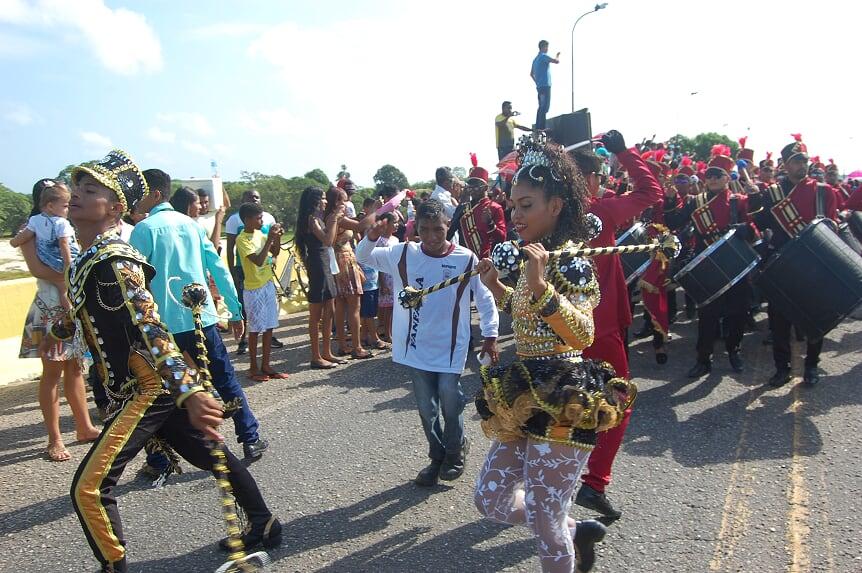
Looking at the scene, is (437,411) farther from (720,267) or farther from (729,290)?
(729,290)

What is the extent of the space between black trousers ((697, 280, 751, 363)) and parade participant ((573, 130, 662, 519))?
126 inches

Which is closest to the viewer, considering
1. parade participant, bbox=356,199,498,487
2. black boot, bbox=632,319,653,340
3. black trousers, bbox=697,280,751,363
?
parade participant, bbox=356,199,498,487

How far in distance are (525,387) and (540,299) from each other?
0.46 meters

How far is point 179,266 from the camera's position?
414cm

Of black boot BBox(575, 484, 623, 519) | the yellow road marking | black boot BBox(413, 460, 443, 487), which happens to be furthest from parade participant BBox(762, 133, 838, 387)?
black boot BBox(413, 460, 443, 487)

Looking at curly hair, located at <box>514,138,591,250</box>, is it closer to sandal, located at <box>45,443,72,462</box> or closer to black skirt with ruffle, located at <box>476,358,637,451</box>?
black skirt with ruffle, located at <box>476,358,637,451</box>

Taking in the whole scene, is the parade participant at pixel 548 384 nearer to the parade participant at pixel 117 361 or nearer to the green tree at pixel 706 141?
the parade participant at pixel 117 361

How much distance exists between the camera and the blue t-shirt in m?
13.0

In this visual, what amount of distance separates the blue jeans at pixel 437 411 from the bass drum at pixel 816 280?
350 cm

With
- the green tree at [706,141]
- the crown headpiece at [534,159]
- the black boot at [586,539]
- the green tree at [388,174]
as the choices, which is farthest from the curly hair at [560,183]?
the green tree at [706,141]

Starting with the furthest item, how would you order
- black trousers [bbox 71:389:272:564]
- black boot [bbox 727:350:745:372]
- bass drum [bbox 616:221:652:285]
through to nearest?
1. bass drum [bbox 616:221:652:285]
2. black boot [bbox 727:350:745:372]
3. black trousers [bbox 71:389:272:564]

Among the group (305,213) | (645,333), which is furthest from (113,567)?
(645,333)

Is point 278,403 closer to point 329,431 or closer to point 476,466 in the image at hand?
point 329,431

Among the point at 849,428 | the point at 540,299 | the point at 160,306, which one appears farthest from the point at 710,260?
the point at 160,306
